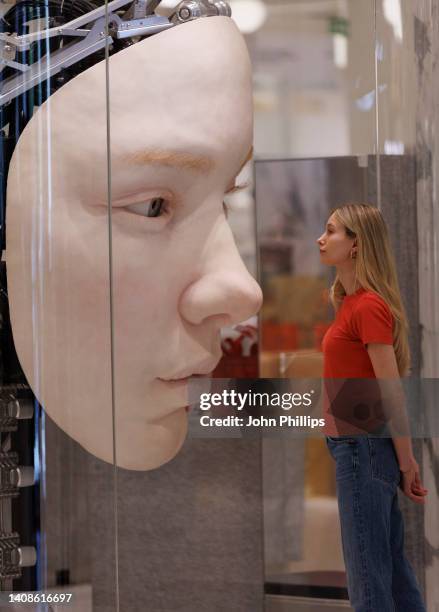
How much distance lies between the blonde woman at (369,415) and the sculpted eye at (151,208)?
354 millimetres

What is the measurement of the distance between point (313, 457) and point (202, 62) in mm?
903

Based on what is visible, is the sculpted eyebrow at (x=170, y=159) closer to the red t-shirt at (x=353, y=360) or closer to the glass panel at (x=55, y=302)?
the glass panel at (x=55, y=302)

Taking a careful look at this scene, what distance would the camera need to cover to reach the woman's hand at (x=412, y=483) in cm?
191

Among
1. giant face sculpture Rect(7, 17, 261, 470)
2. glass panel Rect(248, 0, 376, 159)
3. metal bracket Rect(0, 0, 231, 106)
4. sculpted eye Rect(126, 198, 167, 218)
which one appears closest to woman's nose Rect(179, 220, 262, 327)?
giant face sculpture Rect(7, 17, 261, 470)

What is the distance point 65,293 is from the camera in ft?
6.39

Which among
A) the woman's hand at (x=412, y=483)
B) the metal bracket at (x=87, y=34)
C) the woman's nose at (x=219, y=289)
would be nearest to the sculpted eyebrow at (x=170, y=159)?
the woman's nose at (x=219, y=289)

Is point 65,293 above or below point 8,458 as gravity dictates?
above

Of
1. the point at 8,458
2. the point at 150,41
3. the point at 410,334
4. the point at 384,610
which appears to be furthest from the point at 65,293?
the point at 384,610

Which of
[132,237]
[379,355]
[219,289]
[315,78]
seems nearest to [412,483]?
[379,355]

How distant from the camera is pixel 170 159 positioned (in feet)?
6.22

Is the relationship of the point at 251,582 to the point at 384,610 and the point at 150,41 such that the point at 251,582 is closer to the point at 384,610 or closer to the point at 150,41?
the point at 384,610

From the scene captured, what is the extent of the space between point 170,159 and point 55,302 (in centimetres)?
40

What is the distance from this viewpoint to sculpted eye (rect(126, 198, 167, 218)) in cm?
190

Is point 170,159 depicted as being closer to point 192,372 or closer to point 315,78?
point 192,372
